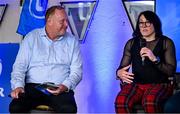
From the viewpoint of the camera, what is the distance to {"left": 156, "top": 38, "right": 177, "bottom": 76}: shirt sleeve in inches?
163

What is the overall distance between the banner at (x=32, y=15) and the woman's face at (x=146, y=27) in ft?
4.94

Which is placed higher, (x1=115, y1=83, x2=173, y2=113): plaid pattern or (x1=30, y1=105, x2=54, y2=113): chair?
A: (x1=115, y1=83, x2=173, y2=113): plaid pattern

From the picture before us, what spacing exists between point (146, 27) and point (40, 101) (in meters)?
1.27

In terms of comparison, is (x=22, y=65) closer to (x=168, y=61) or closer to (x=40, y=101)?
(x=40, y=101)

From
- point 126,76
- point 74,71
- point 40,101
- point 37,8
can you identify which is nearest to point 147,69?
point 126,76

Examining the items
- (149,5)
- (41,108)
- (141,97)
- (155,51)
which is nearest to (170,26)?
(149,5)

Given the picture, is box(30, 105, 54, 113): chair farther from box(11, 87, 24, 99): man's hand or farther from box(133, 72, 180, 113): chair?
box(133, 72, 180, 113): chair

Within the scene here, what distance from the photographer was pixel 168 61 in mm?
4195

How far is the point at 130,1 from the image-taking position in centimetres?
514

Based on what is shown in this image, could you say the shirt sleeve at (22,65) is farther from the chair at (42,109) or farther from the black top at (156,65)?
the black top at (156,65)

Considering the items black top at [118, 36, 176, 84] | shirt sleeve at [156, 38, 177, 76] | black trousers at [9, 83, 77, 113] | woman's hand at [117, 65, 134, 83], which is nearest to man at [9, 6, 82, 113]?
black trousers at [9, 83, 77, 113]

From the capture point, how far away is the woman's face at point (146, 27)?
4.30 metres

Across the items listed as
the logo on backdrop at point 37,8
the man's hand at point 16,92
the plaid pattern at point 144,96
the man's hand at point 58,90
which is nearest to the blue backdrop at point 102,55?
the logo on backdrop at point 37,8

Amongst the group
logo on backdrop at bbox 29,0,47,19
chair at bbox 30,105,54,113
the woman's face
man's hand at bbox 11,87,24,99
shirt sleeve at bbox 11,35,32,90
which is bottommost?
chair at bbox 30,105,54,113
